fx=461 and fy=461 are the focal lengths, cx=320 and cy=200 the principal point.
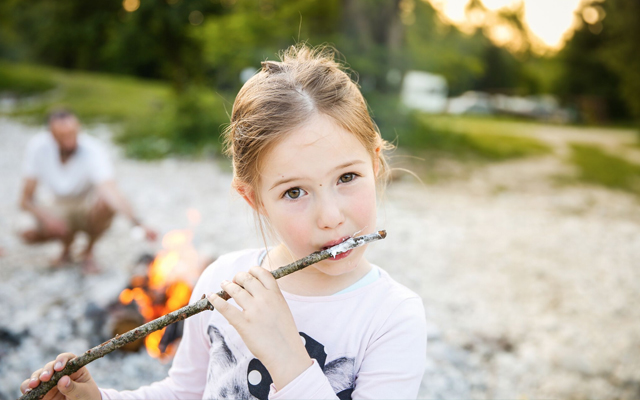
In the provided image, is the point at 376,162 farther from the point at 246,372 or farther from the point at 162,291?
the point at 162,291

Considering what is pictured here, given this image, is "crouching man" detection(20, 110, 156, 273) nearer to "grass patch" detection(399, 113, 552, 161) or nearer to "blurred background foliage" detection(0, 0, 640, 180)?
"blurred background foliage" detection(0, 0, 640, 180)

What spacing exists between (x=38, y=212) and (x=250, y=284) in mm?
4510

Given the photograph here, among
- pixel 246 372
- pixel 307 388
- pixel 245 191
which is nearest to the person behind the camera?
pixel 307 388

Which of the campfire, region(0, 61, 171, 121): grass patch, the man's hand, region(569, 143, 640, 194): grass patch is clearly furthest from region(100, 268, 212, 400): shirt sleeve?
region(0, 61, 171, 121): grass patch

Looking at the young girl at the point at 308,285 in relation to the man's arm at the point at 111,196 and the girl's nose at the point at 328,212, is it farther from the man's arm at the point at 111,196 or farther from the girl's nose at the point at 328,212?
the man's arm at the point at 111,196

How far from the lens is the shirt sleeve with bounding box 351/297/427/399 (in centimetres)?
115

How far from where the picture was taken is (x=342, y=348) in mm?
1243

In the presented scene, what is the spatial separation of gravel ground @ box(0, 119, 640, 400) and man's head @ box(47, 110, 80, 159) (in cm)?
126

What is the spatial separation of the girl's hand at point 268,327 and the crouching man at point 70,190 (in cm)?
394

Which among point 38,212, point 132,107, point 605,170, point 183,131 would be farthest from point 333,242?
point 132,107

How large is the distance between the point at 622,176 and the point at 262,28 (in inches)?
346

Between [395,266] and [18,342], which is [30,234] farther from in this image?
[395,266]

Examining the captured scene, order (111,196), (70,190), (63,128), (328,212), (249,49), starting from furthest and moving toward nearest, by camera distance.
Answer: (249,49) < (70,190) < (111,196) < (63,128) < (328,212)

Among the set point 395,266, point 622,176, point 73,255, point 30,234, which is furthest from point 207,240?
point 622,176
